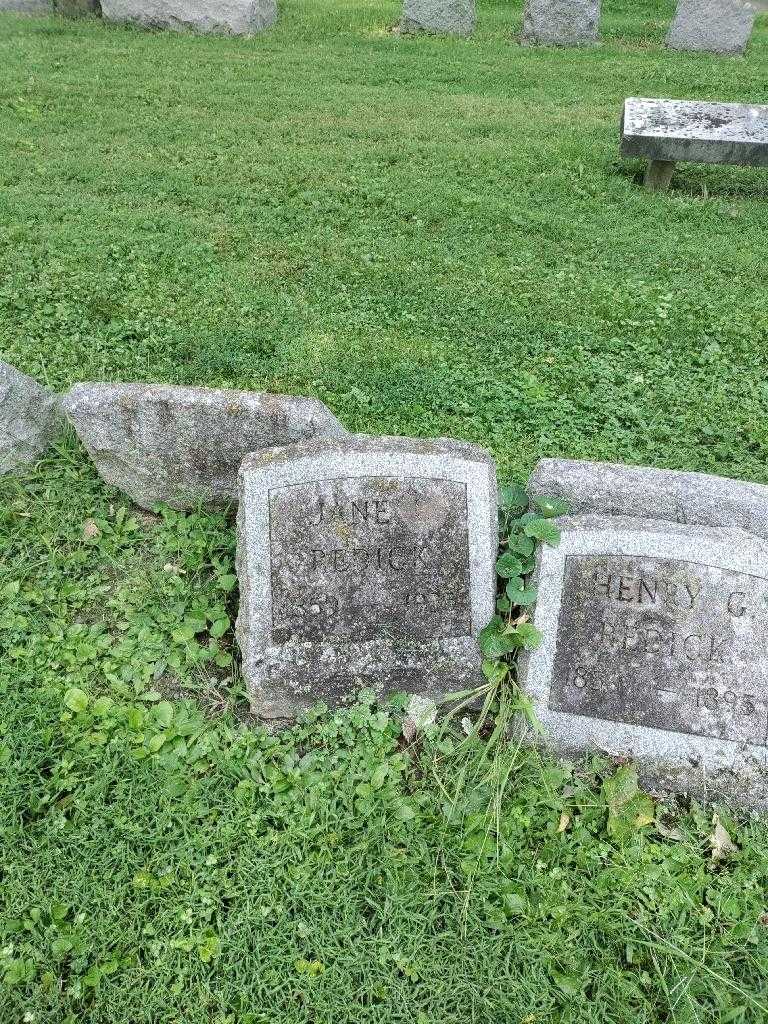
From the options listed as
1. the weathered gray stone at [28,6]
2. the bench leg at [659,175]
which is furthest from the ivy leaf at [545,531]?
the weathered gray stone at [28,6]

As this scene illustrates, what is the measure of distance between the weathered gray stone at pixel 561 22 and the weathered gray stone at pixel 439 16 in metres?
0.76

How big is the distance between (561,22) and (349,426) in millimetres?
8520

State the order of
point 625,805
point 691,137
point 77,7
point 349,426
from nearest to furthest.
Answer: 1. point 625,805
2. point 349,426
3. point 691,137
4. point 77,7

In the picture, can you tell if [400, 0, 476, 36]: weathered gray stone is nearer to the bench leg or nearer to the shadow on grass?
the shadow on grass

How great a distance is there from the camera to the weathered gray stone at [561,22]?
381 inches

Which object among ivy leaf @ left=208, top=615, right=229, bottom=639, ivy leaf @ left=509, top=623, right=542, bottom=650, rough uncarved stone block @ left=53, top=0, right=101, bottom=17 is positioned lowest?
ivy leaf @ left=208, top=615, right=229, bottom=639

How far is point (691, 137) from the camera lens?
20.0ft

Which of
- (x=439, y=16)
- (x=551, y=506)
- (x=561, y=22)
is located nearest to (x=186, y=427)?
(x=551, y=506)

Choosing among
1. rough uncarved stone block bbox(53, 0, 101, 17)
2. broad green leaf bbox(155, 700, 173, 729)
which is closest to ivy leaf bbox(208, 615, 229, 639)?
broad green leaf bbox(155, 700, 173, 729)

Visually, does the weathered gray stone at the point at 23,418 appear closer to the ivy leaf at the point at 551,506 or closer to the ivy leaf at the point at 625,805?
the ivy leaf at the point at 551,506

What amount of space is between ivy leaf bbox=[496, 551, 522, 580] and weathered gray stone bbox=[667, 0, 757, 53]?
994cm

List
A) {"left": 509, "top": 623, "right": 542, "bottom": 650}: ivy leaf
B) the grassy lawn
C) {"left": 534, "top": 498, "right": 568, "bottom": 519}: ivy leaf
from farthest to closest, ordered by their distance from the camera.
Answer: {"left": 534, "top": 498, "right": 568, "bottom": 519}: ivy leaf, {"left": 509, "top": 623, "right": 542, "bottom": 650}: ivy leaf, the grassy lawn

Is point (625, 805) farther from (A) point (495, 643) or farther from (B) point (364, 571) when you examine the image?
(B) point (364, 571)

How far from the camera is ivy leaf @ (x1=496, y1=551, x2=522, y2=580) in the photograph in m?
2.90
